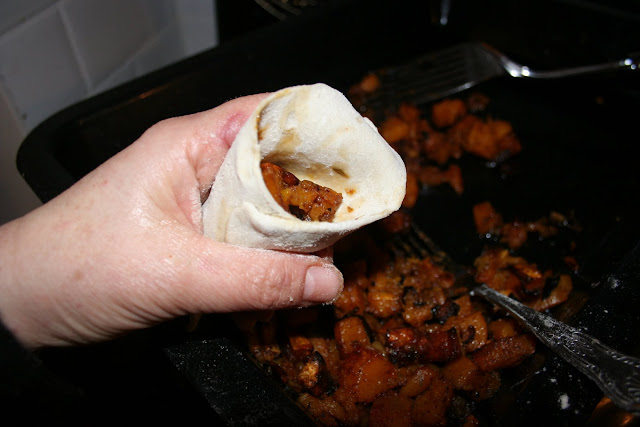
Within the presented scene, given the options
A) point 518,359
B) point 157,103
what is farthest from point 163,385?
point 518,359

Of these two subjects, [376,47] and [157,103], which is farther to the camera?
[376,47]

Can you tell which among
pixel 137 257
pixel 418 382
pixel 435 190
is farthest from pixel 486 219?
pixel 137 257

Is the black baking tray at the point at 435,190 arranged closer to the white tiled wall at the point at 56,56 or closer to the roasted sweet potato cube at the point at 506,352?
the roasted sweet potato cube at the point at 506,352

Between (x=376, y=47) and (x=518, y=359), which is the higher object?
(x=376, y=47)

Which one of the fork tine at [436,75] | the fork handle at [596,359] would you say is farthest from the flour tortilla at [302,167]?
the fork tine at [436,75]

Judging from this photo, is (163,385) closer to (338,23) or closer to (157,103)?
(157,103)

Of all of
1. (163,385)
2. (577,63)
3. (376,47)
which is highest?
(376,47)

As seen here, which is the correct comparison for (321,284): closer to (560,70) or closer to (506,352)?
(506,352)
